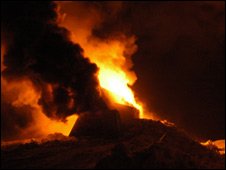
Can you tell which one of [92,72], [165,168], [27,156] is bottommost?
[165,168]

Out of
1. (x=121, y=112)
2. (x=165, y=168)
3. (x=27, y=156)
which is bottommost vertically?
(x=165, y=168)

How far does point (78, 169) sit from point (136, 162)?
3.12 m

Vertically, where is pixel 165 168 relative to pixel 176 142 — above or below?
below

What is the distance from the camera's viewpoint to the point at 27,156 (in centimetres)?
2577

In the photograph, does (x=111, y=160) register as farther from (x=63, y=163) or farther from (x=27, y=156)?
(x=27, y=156)

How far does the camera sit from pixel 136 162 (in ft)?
71.0

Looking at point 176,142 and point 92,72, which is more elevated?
point 92,72

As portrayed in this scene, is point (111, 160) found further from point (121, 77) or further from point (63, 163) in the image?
point (121, 77)

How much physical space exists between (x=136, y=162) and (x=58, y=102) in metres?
12.1

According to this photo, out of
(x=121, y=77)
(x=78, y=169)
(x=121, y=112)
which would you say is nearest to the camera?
(x=78, y=169)

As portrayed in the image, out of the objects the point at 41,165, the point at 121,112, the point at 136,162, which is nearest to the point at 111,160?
the point at 136,162

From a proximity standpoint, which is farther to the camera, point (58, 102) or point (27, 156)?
point (58, 102)

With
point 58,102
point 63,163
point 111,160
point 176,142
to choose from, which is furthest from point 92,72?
point 111,160

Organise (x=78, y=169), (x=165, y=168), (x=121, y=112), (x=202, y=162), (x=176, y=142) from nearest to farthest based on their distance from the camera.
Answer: (x=165, y=168) → (x=78, y=169) → (x=202, y=162) → (x=176, y=142) → (x=121, y=112)
